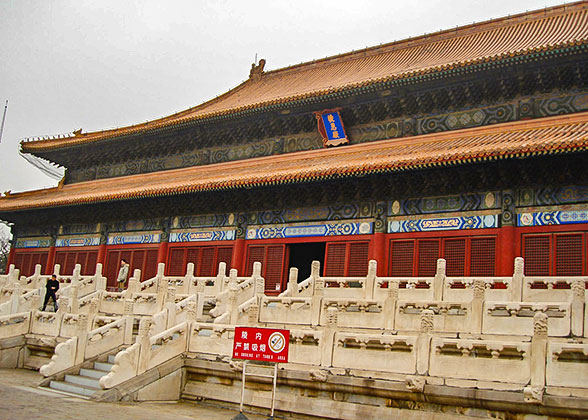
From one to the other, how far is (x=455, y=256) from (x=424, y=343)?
7.23 meters

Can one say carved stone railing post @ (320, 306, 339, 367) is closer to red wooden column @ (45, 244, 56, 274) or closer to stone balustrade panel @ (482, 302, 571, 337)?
stone balustrade panel @ (482, 302, 571, 337)

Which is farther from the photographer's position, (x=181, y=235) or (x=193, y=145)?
(x=193, y=145)

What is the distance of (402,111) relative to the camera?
20312mm

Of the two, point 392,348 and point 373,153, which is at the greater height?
point 373,153

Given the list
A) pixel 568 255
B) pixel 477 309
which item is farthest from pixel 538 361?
pixel 568 255

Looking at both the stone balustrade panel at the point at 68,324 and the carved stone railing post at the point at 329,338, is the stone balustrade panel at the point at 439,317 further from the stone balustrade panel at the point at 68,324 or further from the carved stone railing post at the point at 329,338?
the stone balustrade panel at the point at 68,324

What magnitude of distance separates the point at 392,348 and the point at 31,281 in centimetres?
1475

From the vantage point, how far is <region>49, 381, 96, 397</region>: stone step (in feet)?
39.7

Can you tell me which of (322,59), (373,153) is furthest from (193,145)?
(373,153)

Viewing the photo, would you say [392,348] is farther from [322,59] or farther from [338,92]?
[322,59]

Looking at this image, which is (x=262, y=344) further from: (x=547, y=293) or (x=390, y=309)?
(x=547, y=293)

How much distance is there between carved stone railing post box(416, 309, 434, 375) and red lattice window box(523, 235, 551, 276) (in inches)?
262

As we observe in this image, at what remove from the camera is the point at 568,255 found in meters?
15.5

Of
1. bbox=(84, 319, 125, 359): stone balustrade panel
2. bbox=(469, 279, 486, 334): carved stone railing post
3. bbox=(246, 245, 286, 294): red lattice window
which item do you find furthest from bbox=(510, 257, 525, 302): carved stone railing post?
bbox=(246, 245, 286, 294): red lattice window
